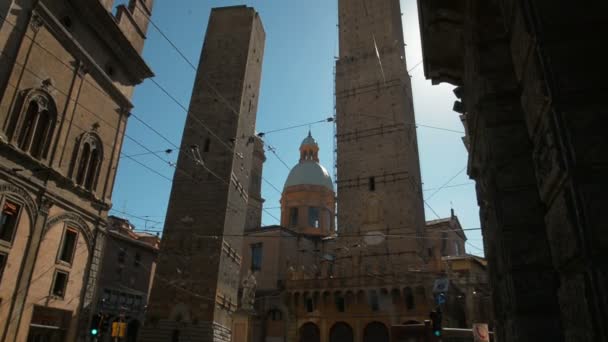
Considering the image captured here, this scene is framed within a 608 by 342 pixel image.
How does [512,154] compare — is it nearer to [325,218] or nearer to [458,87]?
[458,87]

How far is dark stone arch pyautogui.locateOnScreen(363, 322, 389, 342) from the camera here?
90.1 feet

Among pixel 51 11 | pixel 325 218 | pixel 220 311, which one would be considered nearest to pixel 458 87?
A: pixel 51 11

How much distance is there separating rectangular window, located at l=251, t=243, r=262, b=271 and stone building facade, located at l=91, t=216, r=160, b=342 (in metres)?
9.58

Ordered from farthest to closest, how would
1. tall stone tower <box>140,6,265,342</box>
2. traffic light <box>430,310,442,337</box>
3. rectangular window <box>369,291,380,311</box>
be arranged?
rectangular window <box>369,291,380,311</box> < tall stone tower <box>140,6,265,342</box> < traffic light <box>430,310,442,337</box>

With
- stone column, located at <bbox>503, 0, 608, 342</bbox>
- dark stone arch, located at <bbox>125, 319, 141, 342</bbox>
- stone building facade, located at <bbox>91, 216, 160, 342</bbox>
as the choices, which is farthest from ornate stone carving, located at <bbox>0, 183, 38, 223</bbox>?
dark stone arch, located at <bbox>125, 319, 141, 342</bbox>

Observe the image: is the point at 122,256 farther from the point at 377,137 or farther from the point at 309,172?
the point at 309,172

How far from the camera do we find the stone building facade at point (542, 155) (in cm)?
210

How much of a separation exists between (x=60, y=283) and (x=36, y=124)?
496 centimetres

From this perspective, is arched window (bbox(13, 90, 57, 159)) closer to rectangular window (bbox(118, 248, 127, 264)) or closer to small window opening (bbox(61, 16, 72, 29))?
small window opening (bbox(61, 16, 72, 29))

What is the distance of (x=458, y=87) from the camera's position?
19.0ft

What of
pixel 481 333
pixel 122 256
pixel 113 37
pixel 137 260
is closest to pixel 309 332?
pixel 137 260

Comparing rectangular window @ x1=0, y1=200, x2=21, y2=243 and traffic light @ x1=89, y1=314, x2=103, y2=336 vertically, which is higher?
rectangular window @ x1=0, y1=200, x2=21, y2=243

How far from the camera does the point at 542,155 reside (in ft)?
8.49

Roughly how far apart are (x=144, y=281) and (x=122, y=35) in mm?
19885
